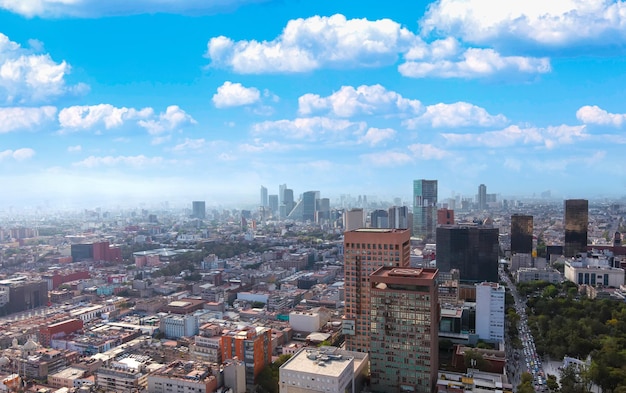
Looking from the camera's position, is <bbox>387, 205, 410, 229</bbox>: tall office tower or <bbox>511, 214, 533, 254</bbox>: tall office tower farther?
<bbox>387, 205, 410, 229</bbox>: tall office tower

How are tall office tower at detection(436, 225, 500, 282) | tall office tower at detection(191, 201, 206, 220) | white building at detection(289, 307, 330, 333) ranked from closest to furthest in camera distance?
white building at detection(289, 307, 330, 333) → tall office tower at detection(436, 225, 500, 282) → tall office tower at detection(191, 201, 206, 220)

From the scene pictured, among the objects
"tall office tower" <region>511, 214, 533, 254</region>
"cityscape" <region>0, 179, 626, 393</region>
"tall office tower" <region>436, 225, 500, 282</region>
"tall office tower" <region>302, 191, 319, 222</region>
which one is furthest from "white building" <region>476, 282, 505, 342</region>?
"tall office tower" <region>302, 191, 319, 222</region>

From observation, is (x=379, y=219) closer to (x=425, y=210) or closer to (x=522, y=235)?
(x=425, y=210)

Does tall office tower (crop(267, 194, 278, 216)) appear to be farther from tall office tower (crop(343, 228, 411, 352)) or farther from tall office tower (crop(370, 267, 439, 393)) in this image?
tall office tower (crop(370, 267, 439, 393))

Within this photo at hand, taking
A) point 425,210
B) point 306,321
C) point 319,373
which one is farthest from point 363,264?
point 425,210

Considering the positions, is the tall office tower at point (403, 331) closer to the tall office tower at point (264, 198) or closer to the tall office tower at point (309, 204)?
the tall office tower at point (309, 204)

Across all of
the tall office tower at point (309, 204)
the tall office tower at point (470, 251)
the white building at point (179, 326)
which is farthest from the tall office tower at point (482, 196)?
the white building at point (179, 326)
